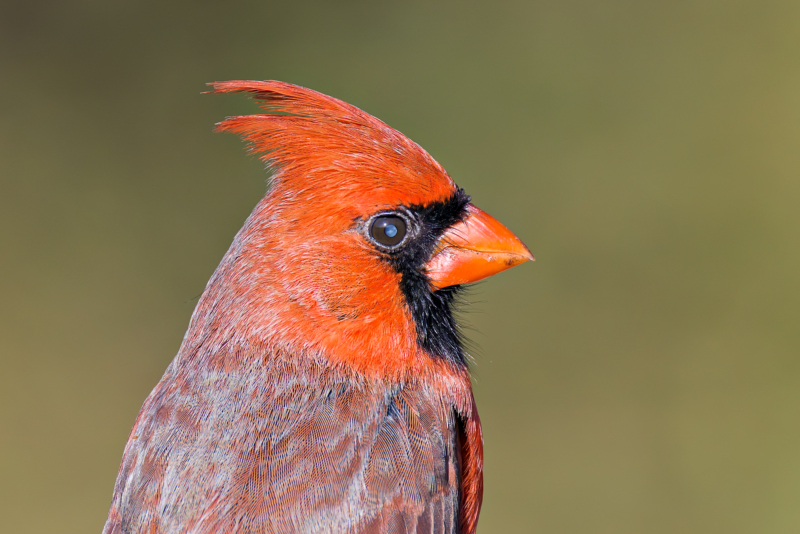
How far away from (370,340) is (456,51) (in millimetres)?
2804

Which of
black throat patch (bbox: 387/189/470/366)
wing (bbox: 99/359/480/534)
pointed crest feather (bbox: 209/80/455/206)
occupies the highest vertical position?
pointed crest feather (bbox: 209/80/455/206)

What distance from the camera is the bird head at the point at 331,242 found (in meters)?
1.69

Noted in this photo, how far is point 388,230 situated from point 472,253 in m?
0.23

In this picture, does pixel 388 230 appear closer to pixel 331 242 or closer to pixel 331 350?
pixel 331 242

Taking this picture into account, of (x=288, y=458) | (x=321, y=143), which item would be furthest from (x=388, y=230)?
(x=288, y=458)

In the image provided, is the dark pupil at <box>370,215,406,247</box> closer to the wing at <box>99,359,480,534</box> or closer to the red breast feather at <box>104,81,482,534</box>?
the red breast feather at <box>104,81,482,534</box>

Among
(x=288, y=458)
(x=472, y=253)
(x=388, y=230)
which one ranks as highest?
(x=388, y=230)

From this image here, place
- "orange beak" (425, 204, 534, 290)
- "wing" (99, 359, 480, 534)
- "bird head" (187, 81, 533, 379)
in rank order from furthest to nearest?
"orange beak" (425, 204, 534, 290) → "bird head" (187, 81, 533, 379) → "wing" (99, 359, 480, 534)

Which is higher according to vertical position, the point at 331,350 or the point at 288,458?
the point at 331,350

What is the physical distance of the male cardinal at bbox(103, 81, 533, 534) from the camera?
4.99 ft

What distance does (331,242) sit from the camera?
1.70 meters

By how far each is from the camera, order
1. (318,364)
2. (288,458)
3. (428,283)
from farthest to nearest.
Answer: (428,283) < (318,364) < (288,458)

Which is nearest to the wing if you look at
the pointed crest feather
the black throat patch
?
the black throat patch

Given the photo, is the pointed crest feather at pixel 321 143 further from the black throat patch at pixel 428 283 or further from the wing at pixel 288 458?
the wing at pixel 288 458
